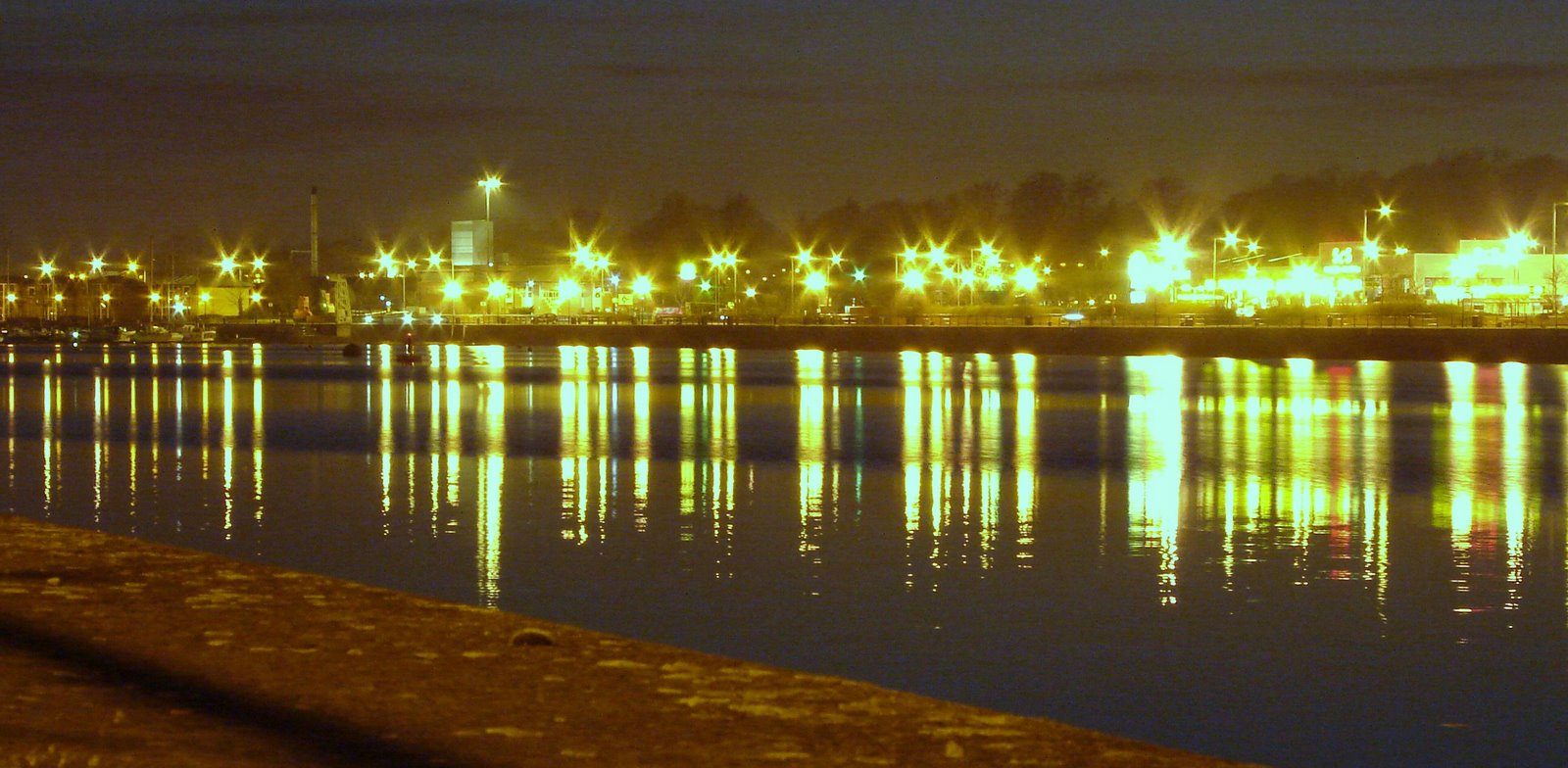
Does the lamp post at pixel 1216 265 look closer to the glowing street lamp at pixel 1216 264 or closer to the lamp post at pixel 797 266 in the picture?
the glowing street lamp at pixel 1216 264

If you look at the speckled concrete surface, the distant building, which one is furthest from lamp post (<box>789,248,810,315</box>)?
the speckled concrete surface

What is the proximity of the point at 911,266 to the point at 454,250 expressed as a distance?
39.2 meters

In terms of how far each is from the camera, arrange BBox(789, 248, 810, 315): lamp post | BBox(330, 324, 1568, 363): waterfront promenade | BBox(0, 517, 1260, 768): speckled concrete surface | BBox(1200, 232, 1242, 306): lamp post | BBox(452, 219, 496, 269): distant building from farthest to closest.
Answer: BBox(452, 219, 496, 269): distant building, BBox(789, 248, 810, 315): lamp post, BBox(1200, 232, 1242, 306): lamp post, BBox(330, 324, 1568, 363): waterfront promenade, BBox(0, 517, 1260, 768): speckled concrete surface

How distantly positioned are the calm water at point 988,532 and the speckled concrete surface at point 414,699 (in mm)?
1221

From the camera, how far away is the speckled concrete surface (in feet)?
21.3

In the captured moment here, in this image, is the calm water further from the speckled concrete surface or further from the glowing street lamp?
the glowing street lamp

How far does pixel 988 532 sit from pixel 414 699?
26.3 feet

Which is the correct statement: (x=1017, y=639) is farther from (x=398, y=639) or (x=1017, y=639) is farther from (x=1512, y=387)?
(x=1512, y=387)

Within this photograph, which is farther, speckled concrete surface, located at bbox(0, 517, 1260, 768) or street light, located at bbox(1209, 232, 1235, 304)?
street light, located at bbox(1209, 232, 1235, 304)

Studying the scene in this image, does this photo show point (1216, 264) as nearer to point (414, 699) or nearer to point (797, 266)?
point (797, 266)

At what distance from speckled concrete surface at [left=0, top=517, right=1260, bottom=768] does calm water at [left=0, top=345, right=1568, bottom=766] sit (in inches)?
48.1

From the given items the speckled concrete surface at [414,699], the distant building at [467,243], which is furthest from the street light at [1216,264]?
the speckled concrete surface at [414,699]

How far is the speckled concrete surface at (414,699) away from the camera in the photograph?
256 inches

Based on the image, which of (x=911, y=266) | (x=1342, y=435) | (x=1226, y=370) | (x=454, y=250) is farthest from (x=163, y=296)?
(x=1342, y=435)
